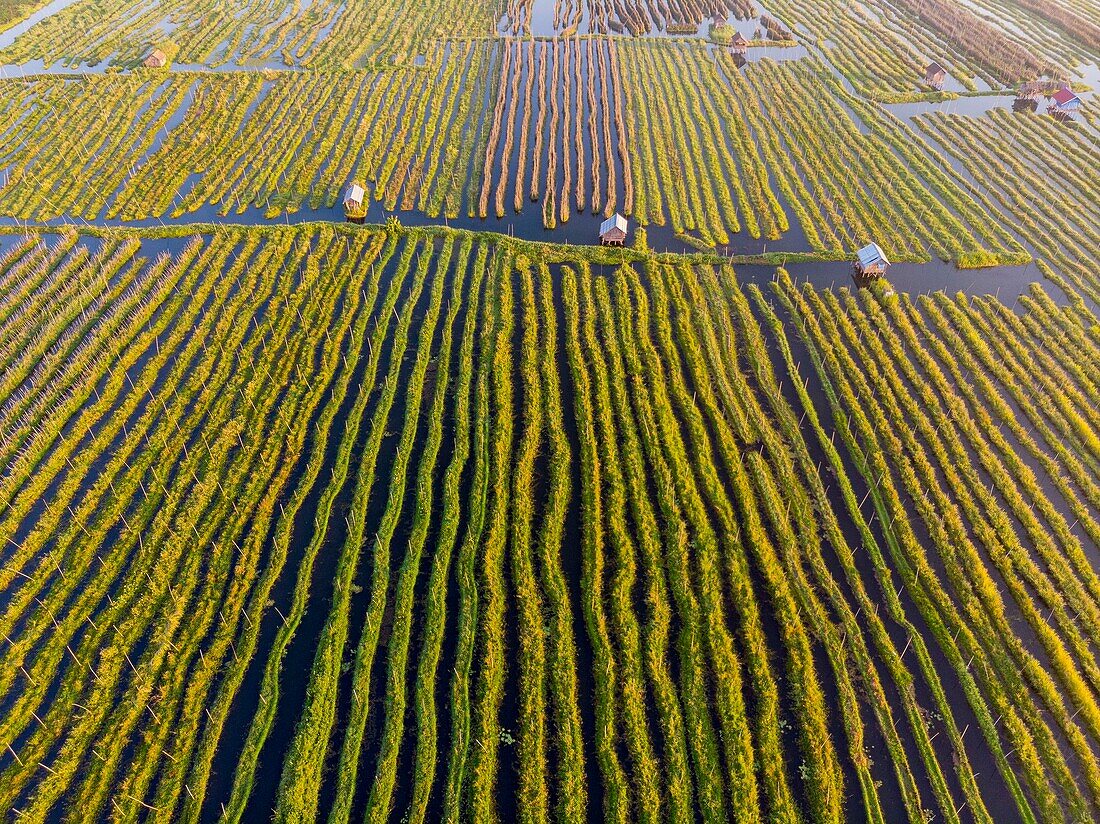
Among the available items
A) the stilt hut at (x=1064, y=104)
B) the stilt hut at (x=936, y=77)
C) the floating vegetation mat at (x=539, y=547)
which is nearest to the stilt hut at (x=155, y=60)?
the floating vegetation mat at (x=539, y=547)

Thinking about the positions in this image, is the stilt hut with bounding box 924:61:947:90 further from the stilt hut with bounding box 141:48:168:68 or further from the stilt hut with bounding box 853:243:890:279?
the stilt hut with bounding box 141:48:168:68

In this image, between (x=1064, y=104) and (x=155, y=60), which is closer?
(x=1064, y=104)

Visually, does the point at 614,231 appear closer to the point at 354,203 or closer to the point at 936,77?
the point at 354,203

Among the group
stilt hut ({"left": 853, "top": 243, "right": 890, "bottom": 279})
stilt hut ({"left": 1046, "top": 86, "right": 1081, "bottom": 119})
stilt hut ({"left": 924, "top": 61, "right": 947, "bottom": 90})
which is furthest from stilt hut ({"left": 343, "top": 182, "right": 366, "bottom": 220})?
stilt hut ({"left": 1046, "top": 86, "right": 1081, "bottom": 119})

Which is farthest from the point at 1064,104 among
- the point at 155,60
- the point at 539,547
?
the point at 155,60

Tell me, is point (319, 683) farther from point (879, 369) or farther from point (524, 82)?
point (524, 82)

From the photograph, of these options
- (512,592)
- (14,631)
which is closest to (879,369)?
(512,592)

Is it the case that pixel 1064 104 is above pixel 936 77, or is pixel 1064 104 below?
below
